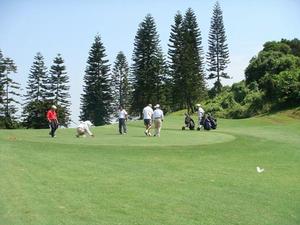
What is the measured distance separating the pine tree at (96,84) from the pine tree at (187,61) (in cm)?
1134

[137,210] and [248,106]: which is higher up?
[248,106]

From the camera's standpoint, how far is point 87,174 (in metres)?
12.8

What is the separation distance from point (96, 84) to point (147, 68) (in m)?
9.98

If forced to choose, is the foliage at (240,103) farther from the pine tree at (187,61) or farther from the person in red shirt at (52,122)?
the person in red shirt at (52,122)

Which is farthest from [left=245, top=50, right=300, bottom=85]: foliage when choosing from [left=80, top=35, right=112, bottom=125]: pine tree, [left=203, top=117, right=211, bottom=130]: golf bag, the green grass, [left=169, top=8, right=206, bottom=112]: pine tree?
the green grass

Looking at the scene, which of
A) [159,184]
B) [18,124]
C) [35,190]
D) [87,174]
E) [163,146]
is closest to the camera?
[35,190]

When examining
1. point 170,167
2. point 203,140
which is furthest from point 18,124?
point 170,167

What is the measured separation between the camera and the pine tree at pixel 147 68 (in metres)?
76.0

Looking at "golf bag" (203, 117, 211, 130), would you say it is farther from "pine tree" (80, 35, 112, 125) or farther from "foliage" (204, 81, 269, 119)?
"pine tree" (80, 35, 112, 125)

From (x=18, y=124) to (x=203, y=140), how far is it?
192 ft

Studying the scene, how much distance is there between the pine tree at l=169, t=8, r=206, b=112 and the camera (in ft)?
249

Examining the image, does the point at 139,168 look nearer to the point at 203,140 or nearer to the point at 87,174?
the point at 87,174

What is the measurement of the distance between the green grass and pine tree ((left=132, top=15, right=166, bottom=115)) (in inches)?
2220

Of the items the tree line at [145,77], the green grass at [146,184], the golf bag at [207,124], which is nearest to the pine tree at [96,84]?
the tree line at [145,77]
